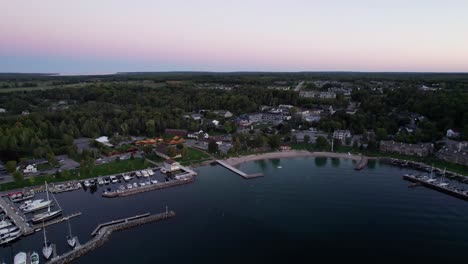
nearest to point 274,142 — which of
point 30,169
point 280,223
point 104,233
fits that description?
point 280,223

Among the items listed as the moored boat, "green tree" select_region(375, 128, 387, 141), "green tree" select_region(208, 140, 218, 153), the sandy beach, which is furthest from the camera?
"green tree" select_region(375, 128, 387, 141)

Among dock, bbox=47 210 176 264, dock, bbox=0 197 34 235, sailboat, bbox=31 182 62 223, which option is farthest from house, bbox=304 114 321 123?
dock, bbox=0 197 34 235

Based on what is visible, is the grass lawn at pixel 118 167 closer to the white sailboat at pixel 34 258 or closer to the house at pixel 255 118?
the white sailboat at pixel 34 258

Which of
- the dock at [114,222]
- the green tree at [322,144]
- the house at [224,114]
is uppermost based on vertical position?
the house at [224,114]

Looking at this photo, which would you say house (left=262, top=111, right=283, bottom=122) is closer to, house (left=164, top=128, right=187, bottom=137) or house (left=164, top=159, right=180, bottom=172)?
house (left=164, top=128, right=187, bottom=137)

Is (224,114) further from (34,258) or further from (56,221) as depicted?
(34,258)

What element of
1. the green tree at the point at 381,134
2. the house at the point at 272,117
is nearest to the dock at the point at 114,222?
the green tree at the point at 381,134

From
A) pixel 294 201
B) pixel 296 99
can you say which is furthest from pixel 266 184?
pixel 296 99
